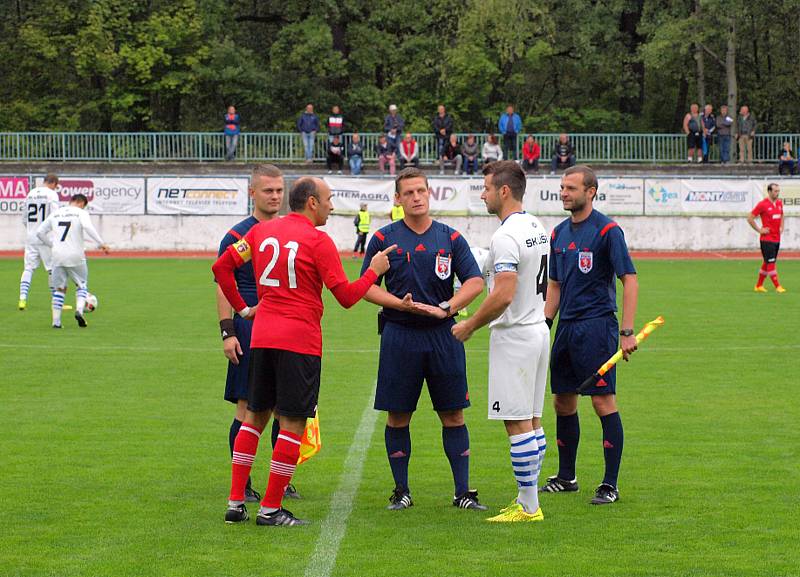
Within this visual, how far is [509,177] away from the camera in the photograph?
7527 millimetres

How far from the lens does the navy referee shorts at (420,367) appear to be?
25.6 ft

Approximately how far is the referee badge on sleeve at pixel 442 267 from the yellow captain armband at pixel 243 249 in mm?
1180

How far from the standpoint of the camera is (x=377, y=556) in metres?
6.63

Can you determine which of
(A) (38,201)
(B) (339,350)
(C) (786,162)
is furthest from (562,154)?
(B) (339,350)

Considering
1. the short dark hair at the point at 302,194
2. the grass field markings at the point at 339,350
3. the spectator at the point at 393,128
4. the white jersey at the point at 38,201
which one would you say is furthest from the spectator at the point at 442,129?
the short dark hair at the point at 302,194

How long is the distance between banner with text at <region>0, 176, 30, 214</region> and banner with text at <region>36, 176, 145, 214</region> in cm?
109

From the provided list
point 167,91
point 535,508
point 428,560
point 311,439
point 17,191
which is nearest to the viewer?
point 428,560

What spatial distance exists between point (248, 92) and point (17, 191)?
16.2 meters

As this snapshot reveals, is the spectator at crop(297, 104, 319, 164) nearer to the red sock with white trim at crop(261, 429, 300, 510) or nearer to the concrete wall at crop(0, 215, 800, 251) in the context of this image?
the concrete wall at crop(0, 215, 800, 251)

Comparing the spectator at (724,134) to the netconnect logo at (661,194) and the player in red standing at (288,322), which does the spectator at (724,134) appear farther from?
the player in red standing at (288,322)

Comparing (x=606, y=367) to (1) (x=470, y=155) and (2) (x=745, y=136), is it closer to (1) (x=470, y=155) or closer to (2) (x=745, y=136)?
(1) (x=470, y=155)

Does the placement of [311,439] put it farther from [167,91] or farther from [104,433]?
[167,91]

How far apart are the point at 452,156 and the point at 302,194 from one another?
114 ft

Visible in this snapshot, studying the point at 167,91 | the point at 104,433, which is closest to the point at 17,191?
the point at 167,91
